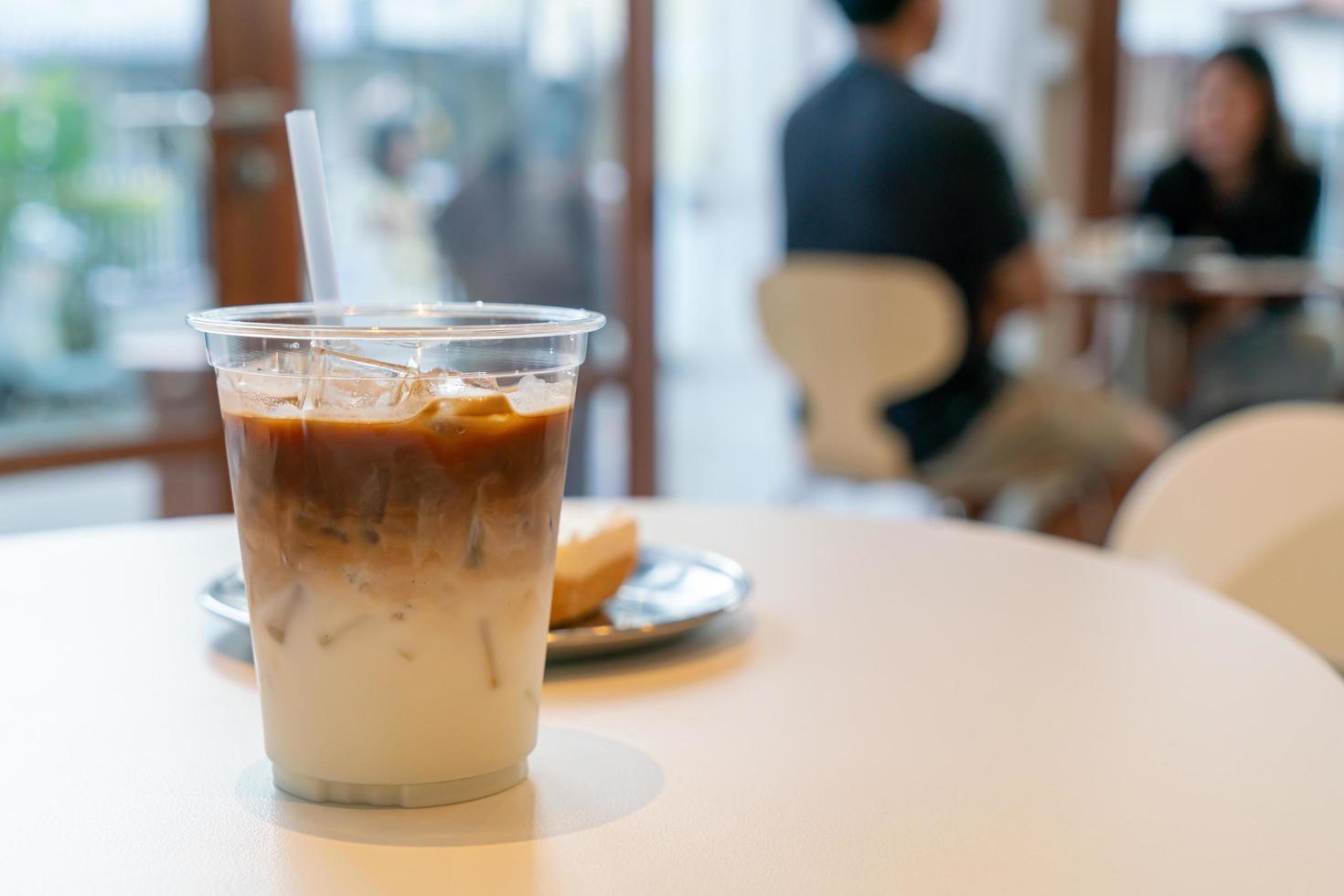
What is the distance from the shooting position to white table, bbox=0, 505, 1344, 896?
422mm

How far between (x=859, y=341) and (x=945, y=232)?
26 centimetres

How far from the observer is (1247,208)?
4.21 metres

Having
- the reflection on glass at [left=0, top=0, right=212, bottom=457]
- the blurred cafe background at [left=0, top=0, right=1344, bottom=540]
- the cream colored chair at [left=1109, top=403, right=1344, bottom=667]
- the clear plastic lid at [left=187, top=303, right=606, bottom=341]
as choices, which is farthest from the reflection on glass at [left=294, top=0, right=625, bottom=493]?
the clear plastic lid at [left=187, top=303, right=606, bottom=341]

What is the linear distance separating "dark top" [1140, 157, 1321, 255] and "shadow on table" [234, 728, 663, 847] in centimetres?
414

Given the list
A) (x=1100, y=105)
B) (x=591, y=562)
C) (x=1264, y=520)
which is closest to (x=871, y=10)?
(x=1264, y=520)

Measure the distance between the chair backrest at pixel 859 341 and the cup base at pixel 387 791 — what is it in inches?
82.3

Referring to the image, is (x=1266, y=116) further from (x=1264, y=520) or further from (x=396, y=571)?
(x=396, y=571)

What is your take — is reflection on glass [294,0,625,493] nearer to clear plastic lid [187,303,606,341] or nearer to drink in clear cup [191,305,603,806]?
clear plastic lid [187,303,606,341]

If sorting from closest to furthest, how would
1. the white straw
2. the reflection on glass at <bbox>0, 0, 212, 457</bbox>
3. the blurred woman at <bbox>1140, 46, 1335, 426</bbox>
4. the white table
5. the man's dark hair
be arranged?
the white table, the white straw, the reflection on glass at <bbox>0, 0, 212, 457</bbox>, the man's dark hair, the blurred woman at <bbox>1140, 46, 1335, 426</bbox>

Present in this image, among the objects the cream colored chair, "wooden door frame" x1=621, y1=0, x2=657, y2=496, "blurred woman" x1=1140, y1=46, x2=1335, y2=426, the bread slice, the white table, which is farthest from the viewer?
"blurred woman" x1=1140, y1=46, x2=1335, y2=426

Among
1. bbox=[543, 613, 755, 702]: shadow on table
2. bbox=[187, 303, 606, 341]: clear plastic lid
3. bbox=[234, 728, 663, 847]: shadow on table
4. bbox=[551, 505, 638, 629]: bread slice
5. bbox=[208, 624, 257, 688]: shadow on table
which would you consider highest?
bbox=[187, 303, 606, 341]: clear plastic lid

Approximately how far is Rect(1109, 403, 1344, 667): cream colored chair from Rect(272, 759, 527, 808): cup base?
74 cm

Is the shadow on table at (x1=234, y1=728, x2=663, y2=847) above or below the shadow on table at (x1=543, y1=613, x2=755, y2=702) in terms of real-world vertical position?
above

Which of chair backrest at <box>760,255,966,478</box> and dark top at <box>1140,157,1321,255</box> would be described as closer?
chair backrest at <box>760,255,966,478</box>
